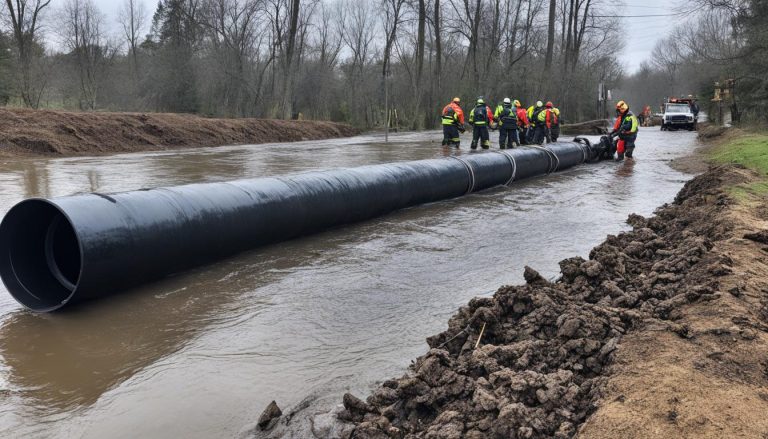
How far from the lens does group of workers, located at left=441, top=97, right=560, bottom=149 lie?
1712cm

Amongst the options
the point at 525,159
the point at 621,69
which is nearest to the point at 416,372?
the point at 525,159

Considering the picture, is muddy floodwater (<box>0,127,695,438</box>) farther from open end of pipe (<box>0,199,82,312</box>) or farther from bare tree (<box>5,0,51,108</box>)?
bare tree (<box>5,0,51,108</box>)

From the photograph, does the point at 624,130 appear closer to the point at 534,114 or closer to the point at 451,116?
the point at 534,114

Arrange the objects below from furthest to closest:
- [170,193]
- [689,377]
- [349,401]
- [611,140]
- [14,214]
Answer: [611,140] < [170,193] < [14,214] < [349,401] < [689,377]

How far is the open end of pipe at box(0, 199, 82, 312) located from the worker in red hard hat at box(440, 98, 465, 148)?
42.7ft

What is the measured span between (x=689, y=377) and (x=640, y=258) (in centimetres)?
311

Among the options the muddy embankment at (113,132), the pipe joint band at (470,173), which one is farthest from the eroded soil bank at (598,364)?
the muddy embankment at (113,132)

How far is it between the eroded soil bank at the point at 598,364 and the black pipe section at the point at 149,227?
2.50m

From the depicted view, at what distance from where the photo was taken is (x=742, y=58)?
21.5m

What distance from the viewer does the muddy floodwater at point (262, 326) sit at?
3.30 metres

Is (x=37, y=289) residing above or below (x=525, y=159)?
below

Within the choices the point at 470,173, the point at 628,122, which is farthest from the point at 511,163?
the point at 628,122

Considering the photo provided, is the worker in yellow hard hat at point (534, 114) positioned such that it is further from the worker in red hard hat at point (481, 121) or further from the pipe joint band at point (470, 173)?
the pipe joint band at point (470, 173)

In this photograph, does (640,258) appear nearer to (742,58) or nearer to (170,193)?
(170,193)
